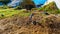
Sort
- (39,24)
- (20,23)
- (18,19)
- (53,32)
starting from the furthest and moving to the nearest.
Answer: (18,19), (20,23), (39,24), (53,32)

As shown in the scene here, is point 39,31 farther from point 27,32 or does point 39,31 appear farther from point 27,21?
point 27,21

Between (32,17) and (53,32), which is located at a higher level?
(32,17)

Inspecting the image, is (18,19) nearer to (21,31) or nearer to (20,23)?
(20,23)

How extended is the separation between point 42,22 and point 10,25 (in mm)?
704

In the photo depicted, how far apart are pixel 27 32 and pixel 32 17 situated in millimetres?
650

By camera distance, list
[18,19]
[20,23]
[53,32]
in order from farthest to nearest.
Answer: [18,19]
[20,23]
[53,32]

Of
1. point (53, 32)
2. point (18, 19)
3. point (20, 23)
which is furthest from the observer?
point (18, 19)

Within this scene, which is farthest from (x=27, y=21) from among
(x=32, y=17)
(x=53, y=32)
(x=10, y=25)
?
(x=53, y=32)

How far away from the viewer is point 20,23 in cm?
375

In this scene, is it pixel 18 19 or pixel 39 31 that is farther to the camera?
pixel 18 19

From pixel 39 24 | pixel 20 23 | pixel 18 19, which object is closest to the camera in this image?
pixel 39 24

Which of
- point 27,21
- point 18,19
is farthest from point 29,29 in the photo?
point 18,19

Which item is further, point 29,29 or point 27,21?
point 27,21

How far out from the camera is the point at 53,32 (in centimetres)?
325
